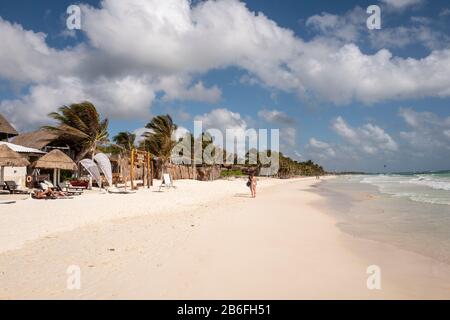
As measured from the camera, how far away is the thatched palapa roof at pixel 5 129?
2343 cm

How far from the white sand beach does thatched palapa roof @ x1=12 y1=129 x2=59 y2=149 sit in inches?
816

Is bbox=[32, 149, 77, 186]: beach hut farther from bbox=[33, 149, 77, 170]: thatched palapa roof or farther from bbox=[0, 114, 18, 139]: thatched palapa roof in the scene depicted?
bbox=[0, 114, 18, 139]: thatched palapa roof

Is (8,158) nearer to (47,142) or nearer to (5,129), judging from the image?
(5,129)

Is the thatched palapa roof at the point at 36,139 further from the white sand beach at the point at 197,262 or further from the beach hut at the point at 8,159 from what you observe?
the white sand beach at the point at 197,262

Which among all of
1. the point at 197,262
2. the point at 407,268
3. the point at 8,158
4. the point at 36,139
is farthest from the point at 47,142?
the point at 407,268

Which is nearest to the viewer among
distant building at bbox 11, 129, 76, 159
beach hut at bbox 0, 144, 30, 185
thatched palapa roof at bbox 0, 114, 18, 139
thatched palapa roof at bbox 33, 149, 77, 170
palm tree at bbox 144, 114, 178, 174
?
beach hut at bbox 0, 144, 30, 185

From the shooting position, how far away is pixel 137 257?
5.22 m

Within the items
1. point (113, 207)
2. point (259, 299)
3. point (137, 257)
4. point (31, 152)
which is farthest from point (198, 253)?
point (31, 152)

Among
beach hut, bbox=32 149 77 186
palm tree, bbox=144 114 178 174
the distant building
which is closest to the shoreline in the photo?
beach hut, bbox=32 149 77 186

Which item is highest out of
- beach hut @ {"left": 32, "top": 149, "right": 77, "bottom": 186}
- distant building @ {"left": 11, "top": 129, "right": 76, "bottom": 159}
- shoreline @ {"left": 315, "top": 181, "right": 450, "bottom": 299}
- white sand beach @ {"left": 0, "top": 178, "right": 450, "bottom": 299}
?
distant building @ {"left": 11, "top": 129, "right": 76, "bottom": 159}

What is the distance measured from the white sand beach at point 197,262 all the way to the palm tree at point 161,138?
86.6 ft

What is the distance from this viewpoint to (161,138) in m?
35.2

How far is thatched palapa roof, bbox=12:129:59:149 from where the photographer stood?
89.9 ft
